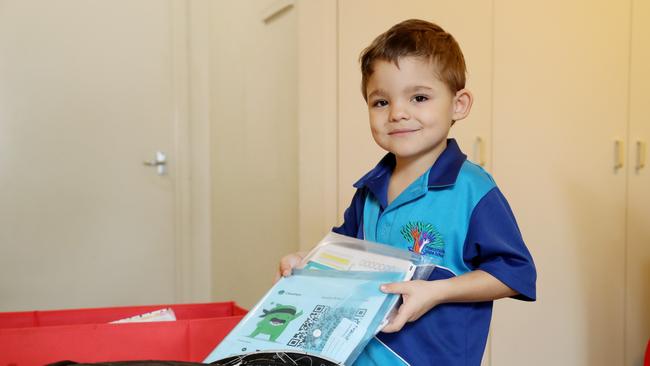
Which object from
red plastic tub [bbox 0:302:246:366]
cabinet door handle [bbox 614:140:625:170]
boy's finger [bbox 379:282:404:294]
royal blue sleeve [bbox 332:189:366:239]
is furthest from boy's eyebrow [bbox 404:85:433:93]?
cabinet door handle [bbox 614:140:625:170]

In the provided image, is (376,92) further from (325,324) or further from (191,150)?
(191,150)

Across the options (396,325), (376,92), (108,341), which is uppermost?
(376,92)

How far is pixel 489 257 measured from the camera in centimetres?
96

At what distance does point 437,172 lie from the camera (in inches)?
40.9

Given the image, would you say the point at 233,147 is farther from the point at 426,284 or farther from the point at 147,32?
the point at 426,284

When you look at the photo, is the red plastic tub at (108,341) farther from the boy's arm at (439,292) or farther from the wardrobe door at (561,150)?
the wardrobe door at (561,150)

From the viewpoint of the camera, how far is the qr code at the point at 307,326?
2.79 ft

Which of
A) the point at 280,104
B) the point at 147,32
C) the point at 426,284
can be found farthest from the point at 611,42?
the point at 147,32

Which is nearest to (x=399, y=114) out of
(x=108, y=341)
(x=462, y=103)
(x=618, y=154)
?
(x=462, y=103)

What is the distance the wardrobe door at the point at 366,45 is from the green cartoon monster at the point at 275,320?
4.05 ft

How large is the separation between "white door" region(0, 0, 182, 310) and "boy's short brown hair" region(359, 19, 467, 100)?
2.22m

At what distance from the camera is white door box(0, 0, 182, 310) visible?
9.40 feet

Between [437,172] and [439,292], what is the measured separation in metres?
0.21

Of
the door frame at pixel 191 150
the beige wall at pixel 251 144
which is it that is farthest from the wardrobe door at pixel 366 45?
the door frame at pixel 191 150
